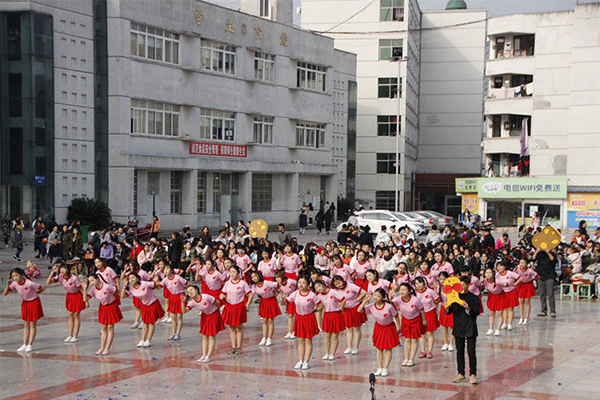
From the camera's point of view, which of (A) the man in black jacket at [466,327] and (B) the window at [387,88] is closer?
(A) the man in black jacket at [466,327]

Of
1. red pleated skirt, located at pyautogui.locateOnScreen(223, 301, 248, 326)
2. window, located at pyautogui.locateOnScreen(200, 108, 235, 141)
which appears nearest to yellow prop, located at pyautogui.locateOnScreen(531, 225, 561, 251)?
red pleated skirt, located at pyautogui.locateOnScreen(223, 301, 248, 326)

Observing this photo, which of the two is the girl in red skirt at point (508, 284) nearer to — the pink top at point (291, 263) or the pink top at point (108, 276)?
the pink top at point (291, 263)

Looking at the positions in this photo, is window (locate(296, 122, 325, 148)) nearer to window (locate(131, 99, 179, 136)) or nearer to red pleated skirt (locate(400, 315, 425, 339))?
window (locate(131, 99, 179, 136))

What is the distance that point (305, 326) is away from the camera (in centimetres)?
1353

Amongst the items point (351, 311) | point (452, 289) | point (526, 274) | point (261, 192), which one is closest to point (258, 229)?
point (526, 274)

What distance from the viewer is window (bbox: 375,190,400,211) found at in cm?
7312

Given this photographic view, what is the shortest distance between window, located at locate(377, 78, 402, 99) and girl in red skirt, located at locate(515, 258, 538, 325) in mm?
54446

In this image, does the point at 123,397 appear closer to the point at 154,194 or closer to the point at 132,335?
the point at 132,335

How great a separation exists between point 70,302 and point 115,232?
1283cm

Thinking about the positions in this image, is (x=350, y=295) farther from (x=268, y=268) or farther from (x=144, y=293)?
(x=268, y=268)

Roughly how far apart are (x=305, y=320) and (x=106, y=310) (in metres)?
3.70

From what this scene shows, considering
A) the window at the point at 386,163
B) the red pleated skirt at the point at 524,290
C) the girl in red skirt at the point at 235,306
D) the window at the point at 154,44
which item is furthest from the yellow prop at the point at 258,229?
the window at the point at 386,163

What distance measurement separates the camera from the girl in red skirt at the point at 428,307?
561 inches

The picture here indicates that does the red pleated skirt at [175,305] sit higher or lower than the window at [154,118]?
lower
